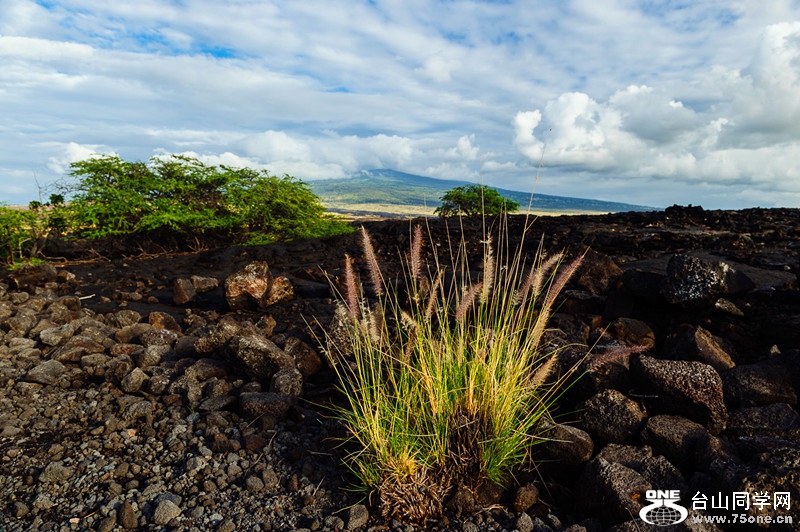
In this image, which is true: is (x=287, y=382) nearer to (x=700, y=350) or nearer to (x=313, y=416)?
(x=313, y=416)

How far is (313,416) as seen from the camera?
4.20 meters

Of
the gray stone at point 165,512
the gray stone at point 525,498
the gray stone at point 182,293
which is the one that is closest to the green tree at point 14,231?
the gray stone at point 182,293

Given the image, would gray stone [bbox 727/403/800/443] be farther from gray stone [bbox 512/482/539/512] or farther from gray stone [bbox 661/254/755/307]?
gray stone [bbox 661/254/755/307]

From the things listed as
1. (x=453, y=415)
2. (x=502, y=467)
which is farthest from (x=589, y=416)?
(x=453, y=415)

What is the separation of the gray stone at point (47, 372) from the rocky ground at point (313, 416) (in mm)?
15

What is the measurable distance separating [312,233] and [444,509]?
437 inches

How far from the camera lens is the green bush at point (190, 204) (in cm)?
1250

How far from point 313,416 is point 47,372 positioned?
9.34 feet

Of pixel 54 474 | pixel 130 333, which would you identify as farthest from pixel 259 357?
pixel 130 333

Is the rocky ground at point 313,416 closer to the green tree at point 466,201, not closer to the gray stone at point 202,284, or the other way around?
the gray stone at point 202,284

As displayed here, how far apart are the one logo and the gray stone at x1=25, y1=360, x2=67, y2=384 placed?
201 inches

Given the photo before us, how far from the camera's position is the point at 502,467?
3.57 meters

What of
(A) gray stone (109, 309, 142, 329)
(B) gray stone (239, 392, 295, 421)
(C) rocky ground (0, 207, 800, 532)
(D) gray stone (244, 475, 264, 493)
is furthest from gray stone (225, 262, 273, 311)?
(D) gray stone (244, 475, 264, 493)

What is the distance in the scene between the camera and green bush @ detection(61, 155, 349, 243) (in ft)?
41.0
